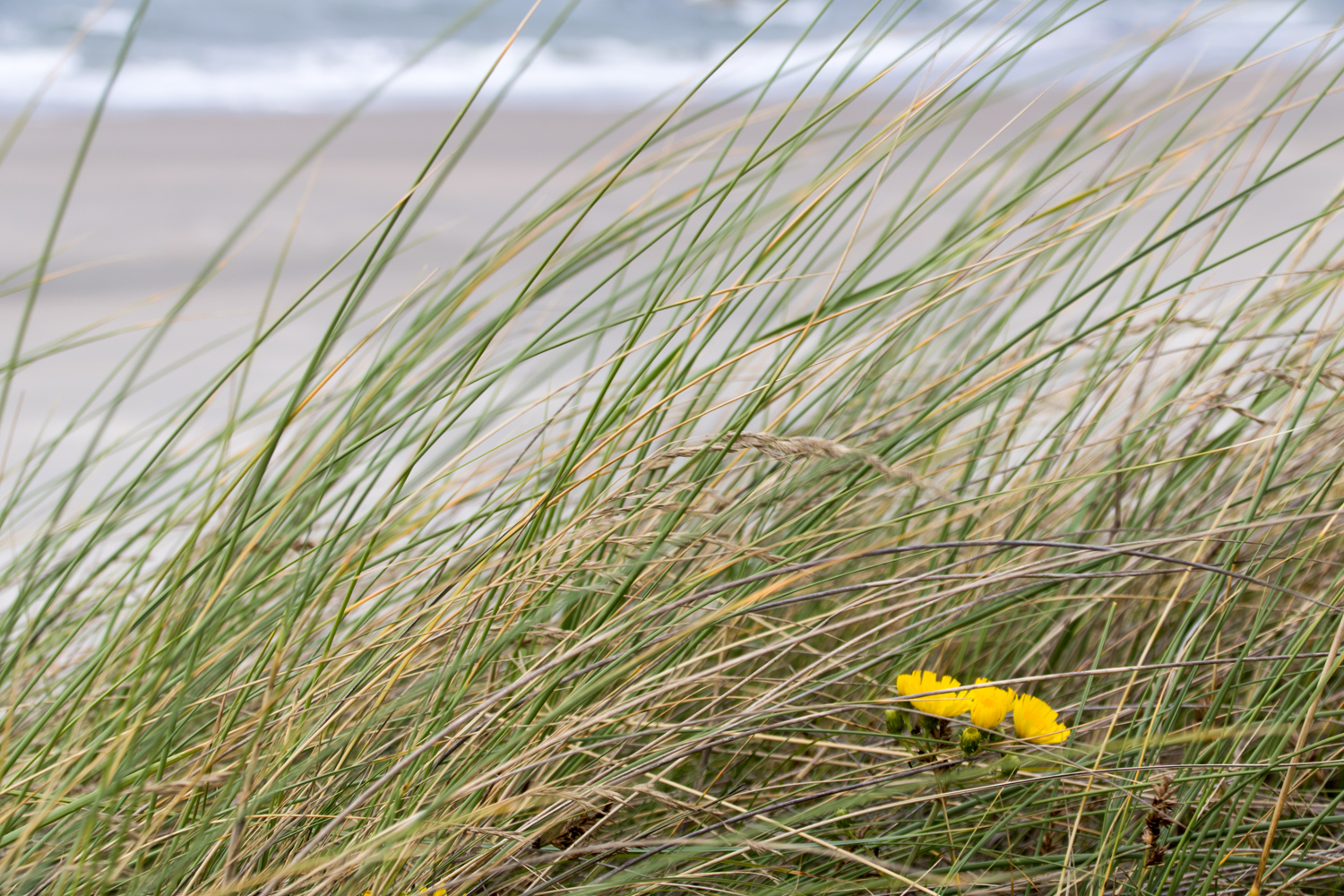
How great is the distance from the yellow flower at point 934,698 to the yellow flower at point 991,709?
0.01m

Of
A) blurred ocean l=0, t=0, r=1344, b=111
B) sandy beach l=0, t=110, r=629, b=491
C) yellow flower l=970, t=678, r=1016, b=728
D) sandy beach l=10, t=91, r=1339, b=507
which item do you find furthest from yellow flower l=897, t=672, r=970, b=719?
blurred ocean l=0, t=0, r=1344, b=111

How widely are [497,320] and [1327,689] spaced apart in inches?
29.2

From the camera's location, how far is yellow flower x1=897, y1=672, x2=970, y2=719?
24.6 inches

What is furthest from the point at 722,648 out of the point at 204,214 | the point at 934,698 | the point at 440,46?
the point at 440,46

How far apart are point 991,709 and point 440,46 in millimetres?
3454

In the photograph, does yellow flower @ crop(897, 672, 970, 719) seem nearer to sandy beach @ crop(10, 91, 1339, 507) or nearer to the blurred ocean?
sandy beach @ crop(10, 91, 1339, 507)

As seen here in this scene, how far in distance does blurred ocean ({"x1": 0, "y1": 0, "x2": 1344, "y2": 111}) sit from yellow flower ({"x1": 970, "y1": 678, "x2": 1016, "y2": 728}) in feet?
10.3

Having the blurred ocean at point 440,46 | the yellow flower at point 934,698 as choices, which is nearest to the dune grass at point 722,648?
the yellow flower at point 934,698

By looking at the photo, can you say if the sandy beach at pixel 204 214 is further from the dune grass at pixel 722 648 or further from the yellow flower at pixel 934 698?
the yellow flower at pixel 934 698

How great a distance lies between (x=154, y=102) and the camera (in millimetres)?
3600

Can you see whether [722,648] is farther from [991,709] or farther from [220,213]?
[220,213]

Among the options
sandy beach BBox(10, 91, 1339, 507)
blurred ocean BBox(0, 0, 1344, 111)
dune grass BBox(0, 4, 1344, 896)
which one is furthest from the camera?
blurred ocean BBox(0, 0, 1344, 111)

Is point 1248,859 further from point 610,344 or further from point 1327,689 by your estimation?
point 610,344

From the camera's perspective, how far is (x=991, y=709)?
61cm
